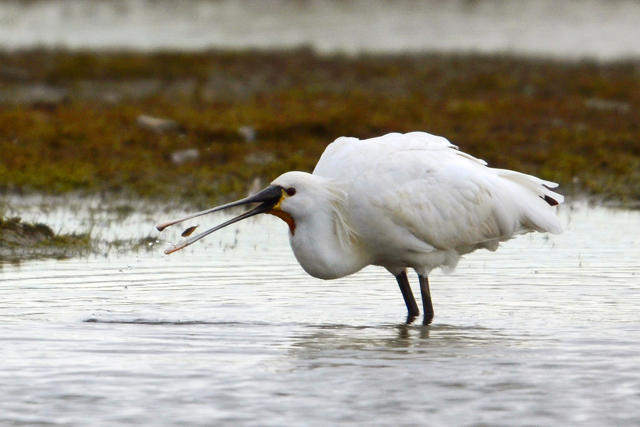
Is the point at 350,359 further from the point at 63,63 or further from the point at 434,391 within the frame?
the point at 63,63

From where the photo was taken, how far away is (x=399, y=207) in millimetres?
6867

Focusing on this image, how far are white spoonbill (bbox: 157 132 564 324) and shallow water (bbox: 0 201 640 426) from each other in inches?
14.9

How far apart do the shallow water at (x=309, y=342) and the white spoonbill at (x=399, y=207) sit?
379 mm

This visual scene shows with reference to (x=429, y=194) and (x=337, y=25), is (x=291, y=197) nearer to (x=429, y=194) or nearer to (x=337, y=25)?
(x=429, y=194)

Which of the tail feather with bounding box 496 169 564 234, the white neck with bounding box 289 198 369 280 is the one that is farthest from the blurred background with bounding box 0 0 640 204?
the white neck with bounding box 289 198 369 280

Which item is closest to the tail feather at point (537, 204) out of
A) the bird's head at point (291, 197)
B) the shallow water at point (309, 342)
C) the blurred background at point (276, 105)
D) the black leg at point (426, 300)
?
the shallow water at point (309, 342)

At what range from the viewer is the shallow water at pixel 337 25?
109 ft

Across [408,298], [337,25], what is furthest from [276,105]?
[337,25]

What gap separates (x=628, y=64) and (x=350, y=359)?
21233 mm

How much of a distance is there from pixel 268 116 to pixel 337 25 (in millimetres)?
29855

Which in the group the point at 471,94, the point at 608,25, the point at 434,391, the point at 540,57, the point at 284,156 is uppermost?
the point at 608,25

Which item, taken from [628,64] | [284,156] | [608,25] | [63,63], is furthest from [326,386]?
[608,25]

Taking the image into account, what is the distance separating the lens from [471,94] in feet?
70.5

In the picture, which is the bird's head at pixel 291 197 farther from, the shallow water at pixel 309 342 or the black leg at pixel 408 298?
the black leg at pixel 408 298
